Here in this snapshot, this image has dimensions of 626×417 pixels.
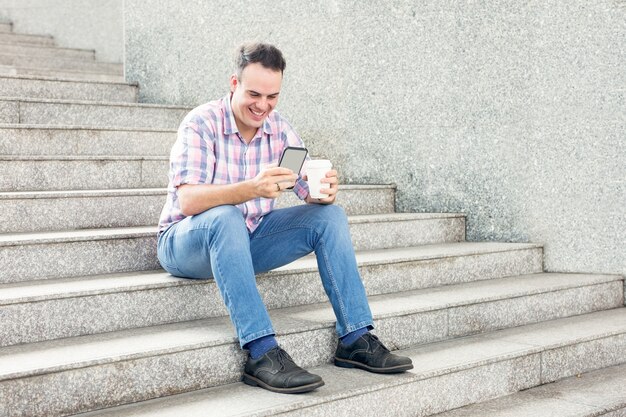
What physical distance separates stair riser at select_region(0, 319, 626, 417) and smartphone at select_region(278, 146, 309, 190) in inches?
23.6

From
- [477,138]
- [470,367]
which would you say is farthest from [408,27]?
[470,367]

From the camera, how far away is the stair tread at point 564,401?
9.42 feet

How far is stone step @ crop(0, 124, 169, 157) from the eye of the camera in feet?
13.1

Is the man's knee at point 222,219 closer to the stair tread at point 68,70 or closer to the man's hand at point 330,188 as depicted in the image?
the man's hand at point 330,188

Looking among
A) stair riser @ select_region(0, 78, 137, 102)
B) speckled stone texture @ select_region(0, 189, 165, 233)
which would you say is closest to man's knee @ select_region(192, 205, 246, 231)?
speckled stone texture @ select_region(0, 189, 165, 233)

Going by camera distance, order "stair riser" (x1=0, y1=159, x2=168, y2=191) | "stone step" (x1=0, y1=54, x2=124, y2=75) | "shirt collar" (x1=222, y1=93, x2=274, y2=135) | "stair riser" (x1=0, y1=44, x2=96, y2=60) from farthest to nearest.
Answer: "stair riser" (x1=0, y1=44, x2=96, y2=60) → "stone step" (x1=0, y1=54, x2=124, y2=75) → "stair riser" (x1=0, y1=159, x2=168, y2=191) → "shirt collar" (x1=222, y1=93, x2=274, y2=135)

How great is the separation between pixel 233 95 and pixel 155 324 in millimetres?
872

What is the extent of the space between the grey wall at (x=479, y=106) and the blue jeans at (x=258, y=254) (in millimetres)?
1783

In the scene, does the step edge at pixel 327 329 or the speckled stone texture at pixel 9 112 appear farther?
the speckled stone texture at pixel 9 112

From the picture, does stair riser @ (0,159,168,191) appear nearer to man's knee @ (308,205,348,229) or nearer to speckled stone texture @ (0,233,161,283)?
speckled stone texture @ (0,233,161,283)

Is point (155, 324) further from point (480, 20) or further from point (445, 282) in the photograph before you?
point (480, 20)

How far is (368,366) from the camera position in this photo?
109 inches

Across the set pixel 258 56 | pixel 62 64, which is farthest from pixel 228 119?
pixel 62 64

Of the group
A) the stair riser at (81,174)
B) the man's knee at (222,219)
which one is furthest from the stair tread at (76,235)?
the man's knee at (222,219)
